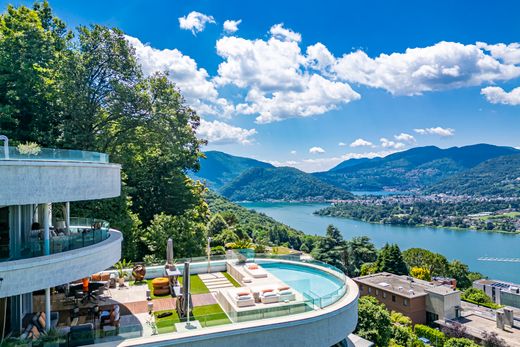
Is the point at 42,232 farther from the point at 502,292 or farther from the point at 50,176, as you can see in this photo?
the point at 502,292

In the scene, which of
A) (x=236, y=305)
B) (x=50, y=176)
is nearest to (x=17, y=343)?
(x=50, y=176)

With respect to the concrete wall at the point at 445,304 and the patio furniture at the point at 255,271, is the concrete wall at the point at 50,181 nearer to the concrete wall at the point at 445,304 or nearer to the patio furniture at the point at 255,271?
the patio furniture at the point at 255,271

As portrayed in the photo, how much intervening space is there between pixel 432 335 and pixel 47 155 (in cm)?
3284

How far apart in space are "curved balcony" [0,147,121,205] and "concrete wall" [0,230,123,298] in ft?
4.86

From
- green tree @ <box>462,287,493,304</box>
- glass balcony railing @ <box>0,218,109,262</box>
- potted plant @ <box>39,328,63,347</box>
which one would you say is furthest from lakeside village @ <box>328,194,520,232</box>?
potted plant @ <box>39,328,63,347</box>

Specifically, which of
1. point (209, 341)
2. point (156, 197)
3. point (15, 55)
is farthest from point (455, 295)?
point (15, 55)

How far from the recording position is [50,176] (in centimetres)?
966

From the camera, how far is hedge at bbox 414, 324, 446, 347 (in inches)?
1199

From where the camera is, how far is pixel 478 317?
36.3 meters

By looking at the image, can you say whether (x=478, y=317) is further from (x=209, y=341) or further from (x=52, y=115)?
(x=52, y=115)

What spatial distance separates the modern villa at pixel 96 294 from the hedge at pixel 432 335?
2139cm

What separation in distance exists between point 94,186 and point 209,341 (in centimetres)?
568

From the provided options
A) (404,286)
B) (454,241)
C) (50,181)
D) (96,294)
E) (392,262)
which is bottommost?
(454,241)

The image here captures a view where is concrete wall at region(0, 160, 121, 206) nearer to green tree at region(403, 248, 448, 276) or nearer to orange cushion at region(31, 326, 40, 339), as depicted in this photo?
orange cushion at region(31, 326, 40, 339)
